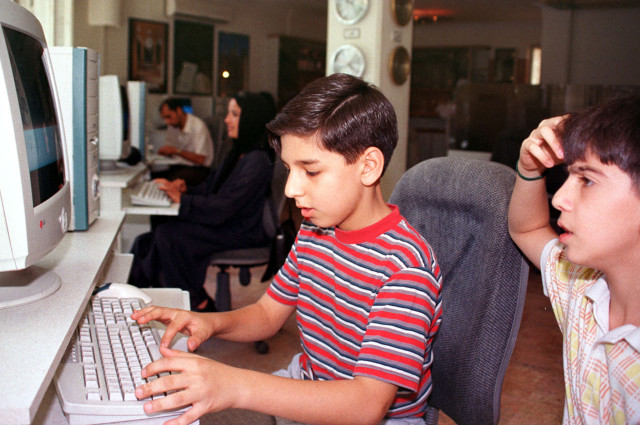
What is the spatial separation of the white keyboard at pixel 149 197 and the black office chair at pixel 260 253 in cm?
31

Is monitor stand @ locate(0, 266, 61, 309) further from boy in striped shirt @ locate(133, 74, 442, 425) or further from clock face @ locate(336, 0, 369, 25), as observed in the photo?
clock face @ locate(336, 0, 369, 25)

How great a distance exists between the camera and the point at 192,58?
19.7 feet

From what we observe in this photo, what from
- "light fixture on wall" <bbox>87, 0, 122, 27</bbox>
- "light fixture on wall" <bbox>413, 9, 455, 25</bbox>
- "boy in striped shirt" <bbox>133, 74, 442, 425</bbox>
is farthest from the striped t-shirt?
"light fixture on wall" <bbox>87, 0, 122, 27</bbox>

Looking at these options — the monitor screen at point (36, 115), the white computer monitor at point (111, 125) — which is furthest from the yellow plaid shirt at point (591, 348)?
the white computer monitor at point (111, 125)

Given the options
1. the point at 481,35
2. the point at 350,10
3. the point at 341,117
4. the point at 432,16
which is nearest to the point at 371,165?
the point at 341,117

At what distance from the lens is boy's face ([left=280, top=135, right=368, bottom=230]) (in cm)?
93

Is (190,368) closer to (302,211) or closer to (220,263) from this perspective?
(302,211)

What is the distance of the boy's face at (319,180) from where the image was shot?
36.4 inches

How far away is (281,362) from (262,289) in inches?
40.2

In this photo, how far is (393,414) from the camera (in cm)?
98

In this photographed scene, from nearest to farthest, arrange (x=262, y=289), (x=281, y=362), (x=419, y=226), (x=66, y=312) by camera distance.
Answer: (x=66, y=312) → (x=419, y=226) → (x=281, y=362) → (x=262, y=289)

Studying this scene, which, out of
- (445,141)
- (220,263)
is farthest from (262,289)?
(445,141)

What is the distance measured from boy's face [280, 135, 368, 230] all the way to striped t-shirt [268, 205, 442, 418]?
7 cm

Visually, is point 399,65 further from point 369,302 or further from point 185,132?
point 369,302
